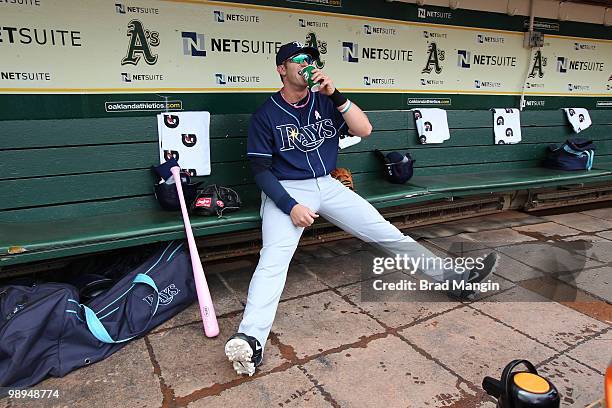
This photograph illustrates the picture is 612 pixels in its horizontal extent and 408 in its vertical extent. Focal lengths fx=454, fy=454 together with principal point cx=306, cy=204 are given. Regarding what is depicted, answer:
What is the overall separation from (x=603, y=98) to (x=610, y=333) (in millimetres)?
3663

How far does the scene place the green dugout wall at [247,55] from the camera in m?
2.57

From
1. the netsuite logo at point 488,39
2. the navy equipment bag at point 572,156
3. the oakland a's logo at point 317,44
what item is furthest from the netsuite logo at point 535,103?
the oakland a's logo at point 317,44

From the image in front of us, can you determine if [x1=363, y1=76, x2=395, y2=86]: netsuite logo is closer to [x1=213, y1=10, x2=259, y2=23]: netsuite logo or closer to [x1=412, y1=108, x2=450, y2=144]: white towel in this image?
[x1=412, y1=108, x2=450, y2=144]: white towel

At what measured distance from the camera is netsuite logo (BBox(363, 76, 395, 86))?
3609mm

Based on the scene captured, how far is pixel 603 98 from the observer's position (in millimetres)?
4992

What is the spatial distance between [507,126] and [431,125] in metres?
0.90

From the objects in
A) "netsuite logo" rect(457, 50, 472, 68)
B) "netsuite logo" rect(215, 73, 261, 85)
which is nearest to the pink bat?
"netsuite logo" rect(215, 73, 261, 85)

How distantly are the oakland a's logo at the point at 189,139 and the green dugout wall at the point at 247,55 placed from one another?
0.66ft

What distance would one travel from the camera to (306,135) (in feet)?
8.45

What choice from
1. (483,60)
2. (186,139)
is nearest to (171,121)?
(186,139)

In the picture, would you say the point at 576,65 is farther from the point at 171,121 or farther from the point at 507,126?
the point at 171,121

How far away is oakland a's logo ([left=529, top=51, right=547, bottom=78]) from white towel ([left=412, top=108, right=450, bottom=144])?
1277 mm

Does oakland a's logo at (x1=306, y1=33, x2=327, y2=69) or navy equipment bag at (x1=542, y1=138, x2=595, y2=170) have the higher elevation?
oakland a's logo at (x1=306, y1=33, x2=327, y2=69)

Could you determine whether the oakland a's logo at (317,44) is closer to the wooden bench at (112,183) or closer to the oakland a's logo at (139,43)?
the wooden bench at (112,183)
